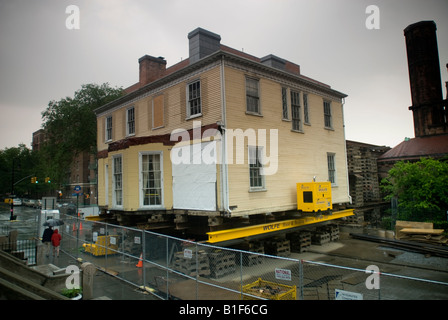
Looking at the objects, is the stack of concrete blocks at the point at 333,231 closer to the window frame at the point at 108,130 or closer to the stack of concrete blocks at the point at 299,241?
the stack of concrete blocks at the point at 299,241

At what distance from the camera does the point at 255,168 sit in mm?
14695

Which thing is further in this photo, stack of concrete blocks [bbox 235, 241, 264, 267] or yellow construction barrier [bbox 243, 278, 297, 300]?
stack of concrete blocks [bbox 235, 241, 264, 267]

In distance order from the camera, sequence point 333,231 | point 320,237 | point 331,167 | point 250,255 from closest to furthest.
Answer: point 250,255 → point 320,237 → point 333,231 → point 331,167

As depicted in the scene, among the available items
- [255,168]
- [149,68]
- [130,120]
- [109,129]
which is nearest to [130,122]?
[130,120]

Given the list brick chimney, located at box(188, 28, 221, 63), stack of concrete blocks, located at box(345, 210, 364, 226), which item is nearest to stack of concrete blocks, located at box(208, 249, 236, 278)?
brick chimney, located at box(188, 28, 221, 63)

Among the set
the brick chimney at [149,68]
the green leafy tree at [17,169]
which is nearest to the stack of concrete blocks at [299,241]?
the brick chimney at [149,68]

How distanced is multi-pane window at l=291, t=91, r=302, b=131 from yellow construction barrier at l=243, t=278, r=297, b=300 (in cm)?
1061

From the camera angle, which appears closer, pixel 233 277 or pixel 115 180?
pixel 233 277

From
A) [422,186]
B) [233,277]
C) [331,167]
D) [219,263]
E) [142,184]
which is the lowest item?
[233,277]

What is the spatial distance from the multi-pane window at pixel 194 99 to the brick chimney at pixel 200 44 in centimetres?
217

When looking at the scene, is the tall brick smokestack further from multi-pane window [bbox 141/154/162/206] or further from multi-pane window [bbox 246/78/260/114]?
multi-pane window [bbox 141/154/162/206]

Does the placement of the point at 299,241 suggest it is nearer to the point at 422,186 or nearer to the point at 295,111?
the point at 295,111

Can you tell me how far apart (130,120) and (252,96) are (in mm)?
9194

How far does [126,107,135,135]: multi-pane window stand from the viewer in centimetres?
1980
